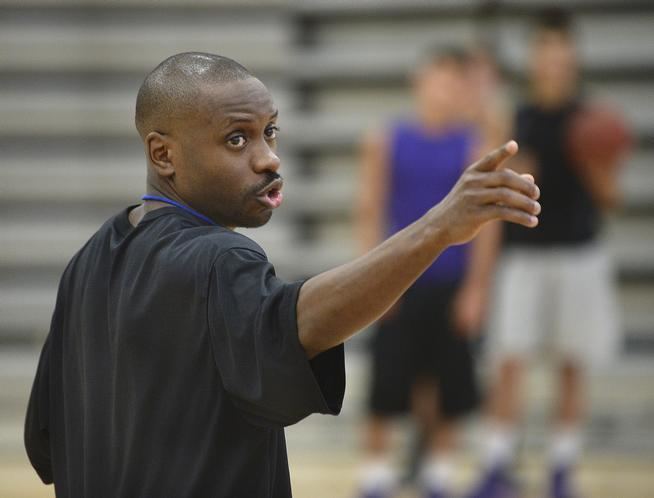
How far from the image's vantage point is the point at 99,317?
1964 millimetres

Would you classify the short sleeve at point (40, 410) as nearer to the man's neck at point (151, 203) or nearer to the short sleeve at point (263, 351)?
the man's neck at point (151, 203)

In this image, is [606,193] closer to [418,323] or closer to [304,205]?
[418,323]

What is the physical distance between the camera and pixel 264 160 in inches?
74.4

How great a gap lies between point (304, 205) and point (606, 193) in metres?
2.04

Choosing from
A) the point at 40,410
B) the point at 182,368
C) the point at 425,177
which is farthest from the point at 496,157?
the point at 425,177

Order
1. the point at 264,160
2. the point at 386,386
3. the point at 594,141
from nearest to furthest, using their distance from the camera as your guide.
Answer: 1. the point at 264,160
2. the point at 386,386
3. the point at 594,141

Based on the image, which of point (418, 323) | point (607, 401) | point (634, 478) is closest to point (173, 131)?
point (418, 323)

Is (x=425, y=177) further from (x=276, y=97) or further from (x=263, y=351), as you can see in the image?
(x=263, y=351)

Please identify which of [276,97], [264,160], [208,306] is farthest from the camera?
[276,97]

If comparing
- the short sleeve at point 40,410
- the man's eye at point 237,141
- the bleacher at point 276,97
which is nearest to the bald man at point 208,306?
the man's eye at point 237,141

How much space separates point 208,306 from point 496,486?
11.9ft

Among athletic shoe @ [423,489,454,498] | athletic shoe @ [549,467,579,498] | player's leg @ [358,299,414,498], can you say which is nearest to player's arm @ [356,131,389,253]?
player's leg @ [358,299,414,498]

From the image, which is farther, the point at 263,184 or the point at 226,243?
the point at 263,184

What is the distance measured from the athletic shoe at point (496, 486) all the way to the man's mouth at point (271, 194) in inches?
136
